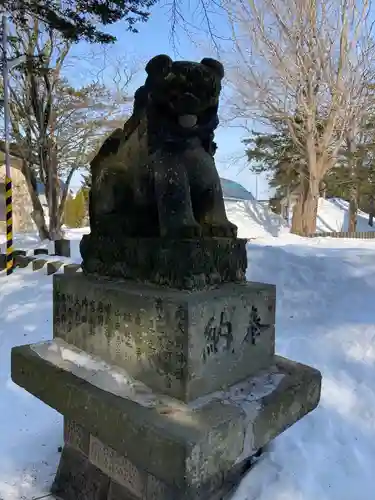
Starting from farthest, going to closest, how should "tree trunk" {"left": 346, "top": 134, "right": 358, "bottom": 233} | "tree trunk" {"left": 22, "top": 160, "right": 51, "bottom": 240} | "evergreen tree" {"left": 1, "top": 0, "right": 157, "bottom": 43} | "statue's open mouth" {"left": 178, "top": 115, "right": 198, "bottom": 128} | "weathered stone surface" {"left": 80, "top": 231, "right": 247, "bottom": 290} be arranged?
"tree trunk" {"left": 346, "top": 134, "right": 358, "bottom": 233} < "tree trunk" {"left": 22, "top": 160, "right": 51, "bottom": 240} < "evergreen tree" {"left": 1, "top": 0, "right": 157, "bottom": 43} < "statue's open mouth" {"left": 178, "top": 115, "right": 198, "bottom": 128} < "weathered stone surface" {"left": 80, "top": 231, "right": 247, "bottom": 290}

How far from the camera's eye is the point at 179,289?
146cm

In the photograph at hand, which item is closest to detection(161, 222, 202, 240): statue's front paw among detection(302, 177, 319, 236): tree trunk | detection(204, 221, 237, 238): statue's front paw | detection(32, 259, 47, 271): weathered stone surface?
detection(204, 221, 237, 238): statue's front paw

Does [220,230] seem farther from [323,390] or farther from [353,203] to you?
[353,203]

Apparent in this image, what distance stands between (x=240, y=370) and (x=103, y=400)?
525 mm

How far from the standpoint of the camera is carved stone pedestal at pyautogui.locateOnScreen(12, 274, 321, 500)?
1244 mm

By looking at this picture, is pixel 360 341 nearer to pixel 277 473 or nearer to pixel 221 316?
pixel 277 473

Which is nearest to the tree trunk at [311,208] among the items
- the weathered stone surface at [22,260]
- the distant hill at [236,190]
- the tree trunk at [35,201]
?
the tree trunk at [35,201]

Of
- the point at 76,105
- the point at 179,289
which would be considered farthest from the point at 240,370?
the point at 76,105

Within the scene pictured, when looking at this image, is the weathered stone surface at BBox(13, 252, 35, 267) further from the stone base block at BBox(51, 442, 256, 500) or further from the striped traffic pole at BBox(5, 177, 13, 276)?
the stone base block at BBox(51, 442, 256, 500)

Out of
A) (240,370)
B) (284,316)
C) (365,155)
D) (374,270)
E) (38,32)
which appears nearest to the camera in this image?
(240,370)

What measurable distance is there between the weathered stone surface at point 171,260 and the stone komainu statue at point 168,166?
0.18 ft

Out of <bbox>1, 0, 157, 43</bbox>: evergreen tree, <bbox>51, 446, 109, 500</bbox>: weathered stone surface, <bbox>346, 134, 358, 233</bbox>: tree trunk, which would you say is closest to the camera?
<bbox>51, 446, 109, 500</bbox>: weathered stone surface

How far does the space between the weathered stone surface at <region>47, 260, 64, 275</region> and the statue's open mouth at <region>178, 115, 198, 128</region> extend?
14.5ft

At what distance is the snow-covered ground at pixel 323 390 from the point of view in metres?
1.89
